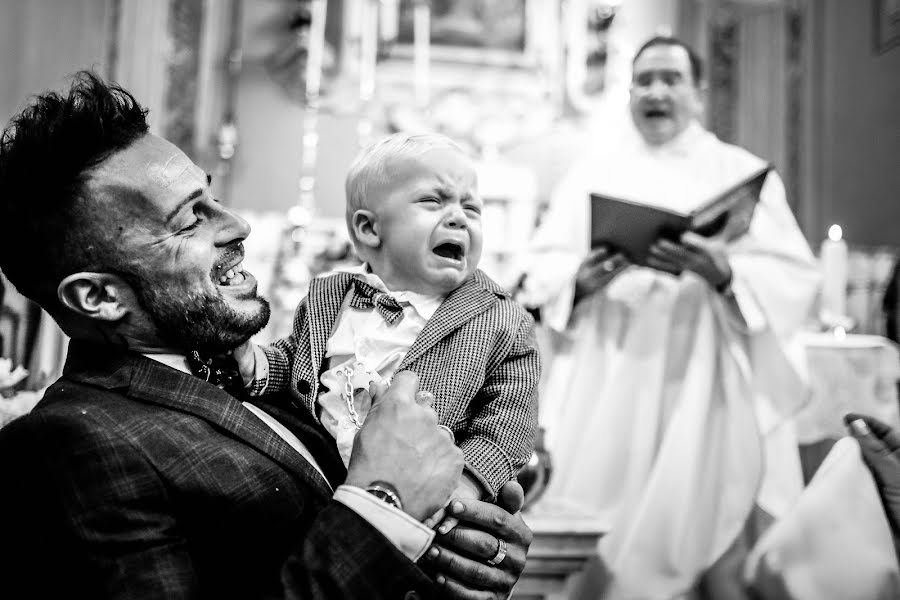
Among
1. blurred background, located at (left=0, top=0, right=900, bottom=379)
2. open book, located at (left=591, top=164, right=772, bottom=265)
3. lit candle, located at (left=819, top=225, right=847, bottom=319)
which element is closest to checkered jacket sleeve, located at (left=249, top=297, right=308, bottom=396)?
open book, located at (left=591, top=164, right=772, bottom=265)

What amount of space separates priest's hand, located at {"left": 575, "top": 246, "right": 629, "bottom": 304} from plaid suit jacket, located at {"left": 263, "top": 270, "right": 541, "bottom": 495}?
1.20 m

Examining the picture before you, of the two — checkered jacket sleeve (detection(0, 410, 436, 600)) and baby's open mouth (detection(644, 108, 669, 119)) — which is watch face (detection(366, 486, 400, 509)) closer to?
checkered jacket sleeve (detection(0, 410, 436, 600))

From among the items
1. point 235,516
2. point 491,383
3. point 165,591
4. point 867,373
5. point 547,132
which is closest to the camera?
point 165,591

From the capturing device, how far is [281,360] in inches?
56.4

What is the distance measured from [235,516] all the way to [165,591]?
0.16 meters

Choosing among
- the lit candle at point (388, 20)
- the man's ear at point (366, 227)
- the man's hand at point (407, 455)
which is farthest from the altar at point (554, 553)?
the lit candle at point (388, 20)

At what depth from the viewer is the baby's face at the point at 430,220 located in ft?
4.58

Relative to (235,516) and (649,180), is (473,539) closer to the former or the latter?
(235,516)

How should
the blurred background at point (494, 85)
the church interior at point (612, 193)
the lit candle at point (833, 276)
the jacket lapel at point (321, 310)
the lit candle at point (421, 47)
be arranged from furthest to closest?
the lit candle at point (421, 47), the blurred background at point (494, 85), the lit candle at point (833, 276), the church interior at point (612, 193), the jacket lapel at point (321, 310)

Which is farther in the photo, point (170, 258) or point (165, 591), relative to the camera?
point (170, 258)

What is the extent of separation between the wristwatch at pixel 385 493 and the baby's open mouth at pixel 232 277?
1.38 feet

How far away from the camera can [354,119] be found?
5.74m

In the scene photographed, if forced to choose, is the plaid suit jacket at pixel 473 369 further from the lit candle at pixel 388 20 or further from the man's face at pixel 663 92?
the lit candle at pixel 388 20

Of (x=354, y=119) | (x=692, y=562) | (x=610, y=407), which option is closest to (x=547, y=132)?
(x=354, y=119)
